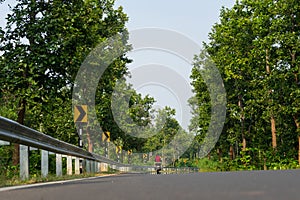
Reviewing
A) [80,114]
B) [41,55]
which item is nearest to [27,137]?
[41,55]

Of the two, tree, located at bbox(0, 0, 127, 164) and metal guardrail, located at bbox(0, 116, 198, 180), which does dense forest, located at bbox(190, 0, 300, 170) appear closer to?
tree, located at bbox(0, 0, 127, 164)

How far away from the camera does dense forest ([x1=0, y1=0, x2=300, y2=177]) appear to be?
1969cm

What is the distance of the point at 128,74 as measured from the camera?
42.8m

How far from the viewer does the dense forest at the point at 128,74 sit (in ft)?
64.6

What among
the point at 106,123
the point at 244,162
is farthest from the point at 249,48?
the point at 106,123

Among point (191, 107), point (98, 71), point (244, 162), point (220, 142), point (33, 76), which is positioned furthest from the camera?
point (191, 107)

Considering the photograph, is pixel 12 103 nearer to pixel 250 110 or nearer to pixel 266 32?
pixel 266 32

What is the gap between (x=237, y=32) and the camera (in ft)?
149

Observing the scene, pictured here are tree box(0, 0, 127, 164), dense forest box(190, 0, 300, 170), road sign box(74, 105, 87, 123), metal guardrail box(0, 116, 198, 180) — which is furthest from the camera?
dense forest box(190, 0, 300, 170)

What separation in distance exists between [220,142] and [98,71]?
72.7ft

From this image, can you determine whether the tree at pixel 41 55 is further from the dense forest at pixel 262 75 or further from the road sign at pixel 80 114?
the dense forest at pixel 262 75

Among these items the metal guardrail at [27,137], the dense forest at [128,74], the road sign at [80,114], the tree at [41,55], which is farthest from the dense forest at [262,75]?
the metal guardrail at [27,137]

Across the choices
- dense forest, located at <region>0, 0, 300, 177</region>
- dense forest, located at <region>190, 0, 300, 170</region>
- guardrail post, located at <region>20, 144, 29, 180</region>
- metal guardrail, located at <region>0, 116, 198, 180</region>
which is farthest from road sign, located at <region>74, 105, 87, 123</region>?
dense forest, located at <region>190, 0, 300, 170</region>

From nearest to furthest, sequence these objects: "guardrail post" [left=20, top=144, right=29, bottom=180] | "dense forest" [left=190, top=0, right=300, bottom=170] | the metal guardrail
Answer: the metal guardrail
"guardrail post" [left=20, top=144, right=29, bottom=180]
"dense forest" [left=190, top=0, right=300, bottom=170]
